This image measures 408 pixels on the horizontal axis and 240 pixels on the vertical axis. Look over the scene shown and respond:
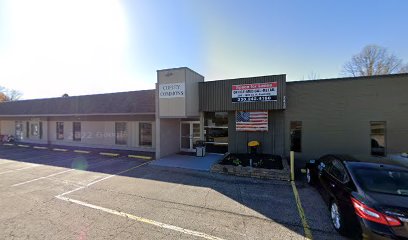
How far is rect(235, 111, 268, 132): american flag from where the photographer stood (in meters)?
11.0

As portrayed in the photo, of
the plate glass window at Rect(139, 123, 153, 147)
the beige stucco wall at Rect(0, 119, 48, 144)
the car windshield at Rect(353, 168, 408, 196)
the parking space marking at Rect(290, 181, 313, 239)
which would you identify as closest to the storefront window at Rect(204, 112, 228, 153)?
the plate glass window at Rect(139, 123, 153, 147)

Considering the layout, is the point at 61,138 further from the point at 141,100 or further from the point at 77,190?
the point at 77,190

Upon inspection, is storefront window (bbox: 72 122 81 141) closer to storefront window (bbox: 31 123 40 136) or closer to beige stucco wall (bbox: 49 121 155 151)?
beige stucco wall (bbox: 49 121 155 151)

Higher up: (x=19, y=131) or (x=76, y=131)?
(x=76, y=131)

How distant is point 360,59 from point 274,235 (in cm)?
3529

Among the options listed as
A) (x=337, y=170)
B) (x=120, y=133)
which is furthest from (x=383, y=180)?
(x=120, y=133)

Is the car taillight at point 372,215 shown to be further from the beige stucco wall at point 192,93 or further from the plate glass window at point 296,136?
the beige stucco wall at point 192,93

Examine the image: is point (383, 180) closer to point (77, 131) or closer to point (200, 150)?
point (200, 150)

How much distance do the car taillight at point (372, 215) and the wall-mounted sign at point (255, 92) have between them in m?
7.24

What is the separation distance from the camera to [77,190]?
6996 mm

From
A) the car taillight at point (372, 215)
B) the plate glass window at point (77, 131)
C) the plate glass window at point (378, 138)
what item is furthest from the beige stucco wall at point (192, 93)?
the plate glass window at point (77, 131)

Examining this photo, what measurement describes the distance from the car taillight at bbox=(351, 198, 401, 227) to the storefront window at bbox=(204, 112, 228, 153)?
28.0ft

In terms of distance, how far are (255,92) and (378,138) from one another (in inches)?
238

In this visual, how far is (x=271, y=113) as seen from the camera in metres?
11.0
